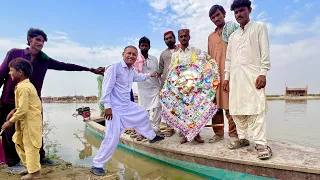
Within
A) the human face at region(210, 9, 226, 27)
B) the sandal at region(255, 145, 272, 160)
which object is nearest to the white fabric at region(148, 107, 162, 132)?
the human face at region(210, 9, 226, 27)

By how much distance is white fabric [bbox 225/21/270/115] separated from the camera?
289 cm

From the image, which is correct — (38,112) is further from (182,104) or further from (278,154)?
(278,154)

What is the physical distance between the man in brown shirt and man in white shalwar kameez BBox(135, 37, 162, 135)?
114 cm

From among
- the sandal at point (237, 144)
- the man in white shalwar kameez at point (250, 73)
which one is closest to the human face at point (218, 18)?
the man in white shalwar kameez at point (250, 73)

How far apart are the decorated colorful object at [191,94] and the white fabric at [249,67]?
576 millimetres

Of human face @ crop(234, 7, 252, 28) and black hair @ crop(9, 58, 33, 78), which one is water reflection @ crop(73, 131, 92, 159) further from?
human face @ crop(234, 7, 252, 28)

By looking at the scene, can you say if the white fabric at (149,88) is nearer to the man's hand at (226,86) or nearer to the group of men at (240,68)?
the group of men at (240,68)

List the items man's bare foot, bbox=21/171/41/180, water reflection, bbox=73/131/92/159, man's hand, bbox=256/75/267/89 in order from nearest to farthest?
man's bare foot, bbox=21/171/41/180 < man's hand, bbox=256/75/267/89 < water reflection, bbox=73/131/92/159

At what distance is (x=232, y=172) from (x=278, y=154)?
1.92 ft

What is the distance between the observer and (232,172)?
289 centimetres

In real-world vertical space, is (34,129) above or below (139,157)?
above

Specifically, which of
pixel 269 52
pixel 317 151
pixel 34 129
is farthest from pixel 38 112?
pixel 317 151

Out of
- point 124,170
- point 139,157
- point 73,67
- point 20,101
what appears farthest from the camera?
point 139,157

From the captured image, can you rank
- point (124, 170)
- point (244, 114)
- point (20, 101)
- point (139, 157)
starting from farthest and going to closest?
1. point (139, 157)
2. point (124, 170)
3. point (244, 114)
4. point (20, 101)
